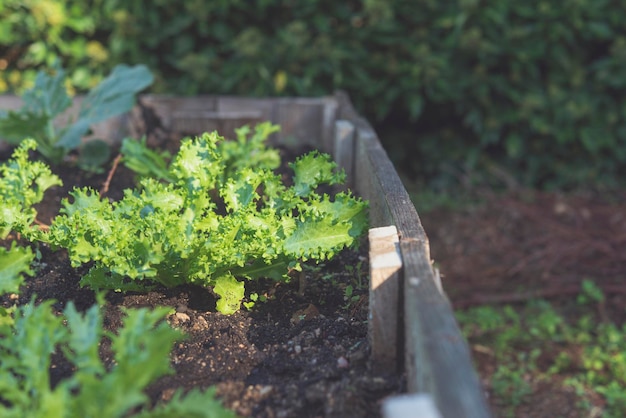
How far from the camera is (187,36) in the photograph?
491cm

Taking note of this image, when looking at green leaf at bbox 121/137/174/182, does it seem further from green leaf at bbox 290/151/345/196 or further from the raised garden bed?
green leaf at bbox 290/151/345/196

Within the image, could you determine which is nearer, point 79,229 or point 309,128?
point 79,229

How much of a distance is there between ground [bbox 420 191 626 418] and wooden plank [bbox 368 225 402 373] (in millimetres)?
1984

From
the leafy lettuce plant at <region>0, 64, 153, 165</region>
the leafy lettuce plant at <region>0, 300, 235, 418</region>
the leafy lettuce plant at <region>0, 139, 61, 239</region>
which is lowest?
the leafy lettuce plant at <region>0, 300, 235, 418</region>

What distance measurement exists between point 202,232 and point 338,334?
0.46 metres

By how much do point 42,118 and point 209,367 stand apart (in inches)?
66.8

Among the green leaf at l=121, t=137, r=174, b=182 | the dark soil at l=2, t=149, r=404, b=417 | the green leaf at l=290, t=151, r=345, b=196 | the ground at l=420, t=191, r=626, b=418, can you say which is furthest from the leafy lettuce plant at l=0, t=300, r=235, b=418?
the ground at l=420, t=191, r=626, b=418

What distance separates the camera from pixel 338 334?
2.04 meters

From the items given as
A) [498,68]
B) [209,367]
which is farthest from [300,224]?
[498,68]

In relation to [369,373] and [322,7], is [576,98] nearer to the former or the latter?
[322,7]

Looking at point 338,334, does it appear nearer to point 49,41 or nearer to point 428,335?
point 428,335

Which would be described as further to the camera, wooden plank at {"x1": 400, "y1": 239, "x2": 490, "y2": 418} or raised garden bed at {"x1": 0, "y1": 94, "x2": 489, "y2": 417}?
raised garden bed at {"x1": 0, "y1": 94, "x2": 489, "y2": 417}

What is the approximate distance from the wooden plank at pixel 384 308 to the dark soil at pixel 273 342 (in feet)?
0.12

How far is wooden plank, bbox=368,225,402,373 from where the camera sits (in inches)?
69.5
